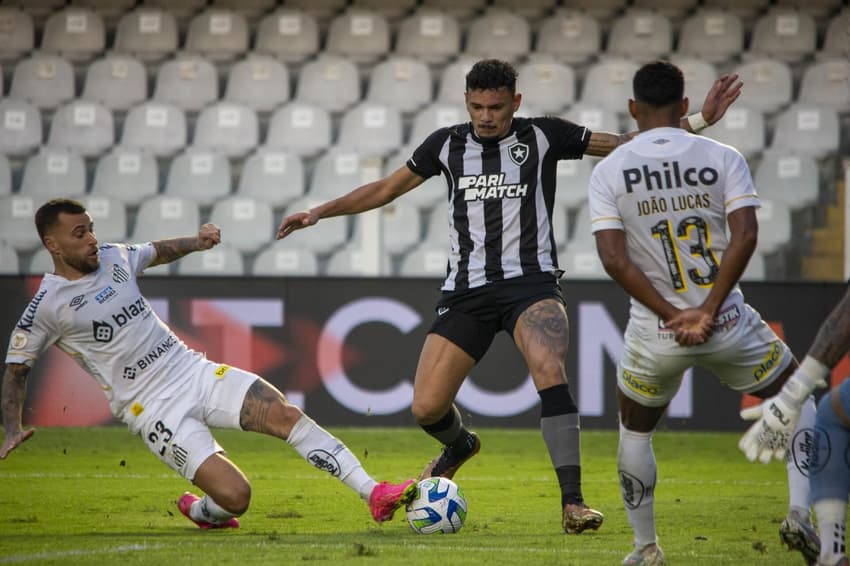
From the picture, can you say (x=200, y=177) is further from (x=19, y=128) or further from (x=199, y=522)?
(x=199, y=522)

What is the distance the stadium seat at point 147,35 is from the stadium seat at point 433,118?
342 centimetres

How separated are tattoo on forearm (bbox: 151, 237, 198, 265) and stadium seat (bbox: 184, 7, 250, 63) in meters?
9.13

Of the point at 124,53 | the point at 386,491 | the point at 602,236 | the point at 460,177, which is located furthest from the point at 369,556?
the point at 124,53

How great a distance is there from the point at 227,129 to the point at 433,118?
238cm

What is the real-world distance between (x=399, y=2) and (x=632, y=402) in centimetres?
1161

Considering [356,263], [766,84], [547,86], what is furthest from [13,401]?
[766,84]

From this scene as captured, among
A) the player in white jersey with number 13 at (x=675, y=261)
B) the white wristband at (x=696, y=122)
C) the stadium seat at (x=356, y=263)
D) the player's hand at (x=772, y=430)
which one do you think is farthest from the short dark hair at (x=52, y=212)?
the stadium seat at (x=356, y=263)

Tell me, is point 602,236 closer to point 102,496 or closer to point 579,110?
point 102,496

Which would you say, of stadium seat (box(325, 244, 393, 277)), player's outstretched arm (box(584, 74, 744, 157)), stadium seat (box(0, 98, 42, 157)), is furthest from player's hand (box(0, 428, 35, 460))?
stadium seat (box(0, 98, 42, 157))

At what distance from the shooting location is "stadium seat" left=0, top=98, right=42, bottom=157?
1405 cm

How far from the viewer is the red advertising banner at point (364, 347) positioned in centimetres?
1088

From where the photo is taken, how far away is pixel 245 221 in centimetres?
1308

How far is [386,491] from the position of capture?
224 inches

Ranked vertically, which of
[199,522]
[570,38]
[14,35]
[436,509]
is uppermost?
[14,35]
